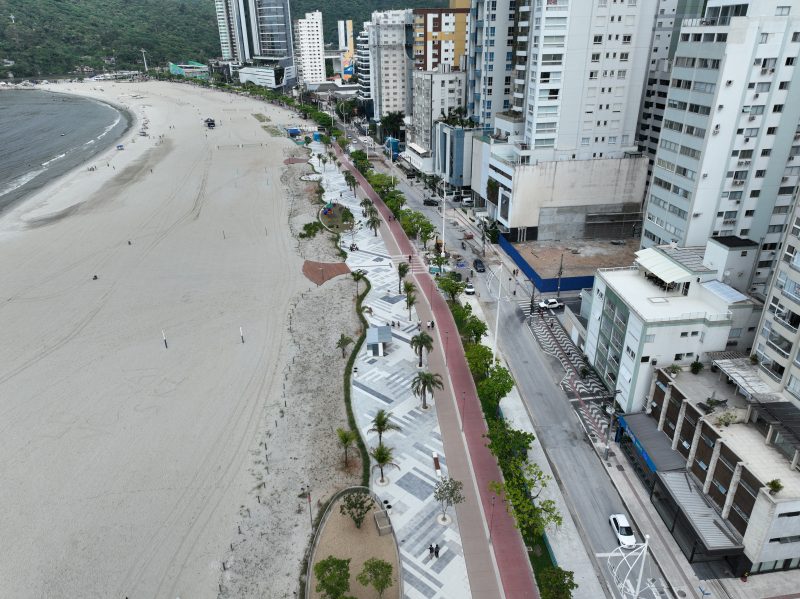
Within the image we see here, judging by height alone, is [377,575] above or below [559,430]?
above

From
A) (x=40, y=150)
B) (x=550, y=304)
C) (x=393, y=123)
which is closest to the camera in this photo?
(x=550, y=304)

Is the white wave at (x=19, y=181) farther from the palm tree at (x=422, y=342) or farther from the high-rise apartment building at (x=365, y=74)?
the palm tree at (x=422, y=342)

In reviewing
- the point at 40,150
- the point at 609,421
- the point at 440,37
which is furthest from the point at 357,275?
the point at 40,150

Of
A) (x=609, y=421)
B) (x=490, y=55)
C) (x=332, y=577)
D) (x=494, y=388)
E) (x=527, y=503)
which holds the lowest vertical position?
(x=609, y=421)

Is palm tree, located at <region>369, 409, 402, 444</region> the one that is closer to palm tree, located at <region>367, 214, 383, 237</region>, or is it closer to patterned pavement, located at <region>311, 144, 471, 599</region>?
patterned pavement, located at <region>311, 144, 471, 599</region>

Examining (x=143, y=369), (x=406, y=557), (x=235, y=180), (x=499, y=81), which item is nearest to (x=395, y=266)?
(x=143, y=369)

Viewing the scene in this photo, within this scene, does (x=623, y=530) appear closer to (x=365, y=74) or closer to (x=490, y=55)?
(x=490, y=55)

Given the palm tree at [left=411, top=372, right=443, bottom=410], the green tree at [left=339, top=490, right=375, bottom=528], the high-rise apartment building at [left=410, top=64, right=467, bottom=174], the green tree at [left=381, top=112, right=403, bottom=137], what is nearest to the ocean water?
the green tree at [left=381, top=112, right=403, bottom=137]
